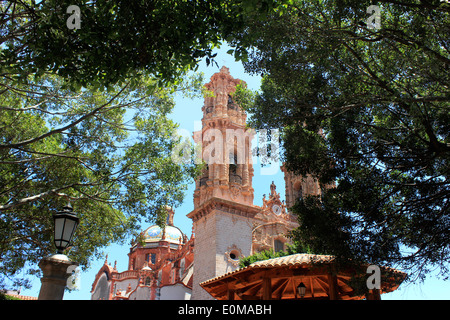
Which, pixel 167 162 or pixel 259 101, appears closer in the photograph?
pixel 259 101

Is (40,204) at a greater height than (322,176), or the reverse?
(40,204)

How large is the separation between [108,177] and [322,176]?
7.55 m

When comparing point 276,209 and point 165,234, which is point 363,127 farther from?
point 165,234

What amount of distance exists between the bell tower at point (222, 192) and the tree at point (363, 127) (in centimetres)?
1632

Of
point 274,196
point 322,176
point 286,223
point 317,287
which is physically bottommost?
point 317,287

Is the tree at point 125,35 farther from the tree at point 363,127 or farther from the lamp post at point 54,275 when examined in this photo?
the lamp post at point 54,275

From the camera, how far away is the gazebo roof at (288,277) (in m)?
11.7

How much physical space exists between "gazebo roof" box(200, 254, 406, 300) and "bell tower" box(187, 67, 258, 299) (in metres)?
8.46

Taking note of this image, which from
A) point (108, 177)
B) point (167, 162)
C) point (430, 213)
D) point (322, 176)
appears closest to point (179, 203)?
point (167, 162)

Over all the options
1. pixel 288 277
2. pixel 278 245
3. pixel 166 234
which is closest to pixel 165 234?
pixel 166 234

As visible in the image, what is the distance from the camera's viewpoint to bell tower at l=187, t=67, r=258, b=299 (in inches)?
1048

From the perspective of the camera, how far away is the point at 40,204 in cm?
1648

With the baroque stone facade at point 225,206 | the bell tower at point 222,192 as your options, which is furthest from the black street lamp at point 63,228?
the bell tower at point 222,192
